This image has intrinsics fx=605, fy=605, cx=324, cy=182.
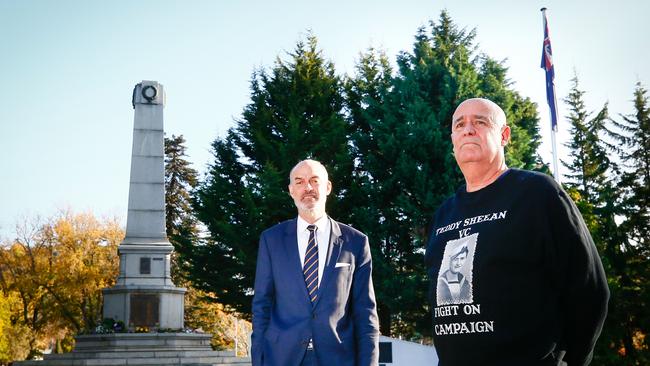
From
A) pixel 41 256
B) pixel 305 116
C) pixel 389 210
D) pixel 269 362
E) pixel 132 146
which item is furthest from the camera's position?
pixel 41 256

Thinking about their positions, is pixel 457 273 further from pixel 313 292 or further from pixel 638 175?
pixel 638 175

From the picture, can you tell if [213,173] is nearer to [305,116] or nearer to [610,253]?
[305,116]

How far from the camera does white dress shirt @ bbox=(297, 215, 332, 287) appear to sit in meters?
4.41

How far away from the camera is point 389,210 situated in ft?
62.8

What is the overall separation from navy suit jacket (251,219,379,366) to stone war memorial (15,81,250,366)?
1290 cm

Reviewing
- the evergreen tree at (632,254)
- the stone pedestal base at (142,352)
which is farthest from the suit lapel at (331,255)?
the evergreen tree at (632,254)

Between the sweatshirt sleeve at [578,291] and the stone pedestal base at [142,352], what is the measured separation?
15007 mm

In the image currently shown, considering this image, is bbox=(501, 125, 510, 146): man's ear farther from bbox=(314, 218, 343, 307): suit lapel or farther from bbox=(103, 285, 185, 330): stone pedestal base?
bbox=(103, 285, 185, 330): stone pedestal base

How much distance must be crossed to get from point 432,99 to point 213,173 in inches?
338

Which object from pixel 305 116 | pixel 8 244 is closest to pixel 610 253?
pixel 305 116

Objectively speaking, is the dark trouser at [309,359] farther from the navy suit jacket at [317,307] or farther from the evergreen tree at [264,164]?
the evergreen tree at [264,164]

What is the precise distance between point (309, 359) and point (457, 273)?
1.65 m

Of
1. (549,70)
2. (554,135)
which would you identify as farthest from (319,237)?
(549,70)

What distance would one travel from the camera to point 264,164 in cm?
2228
